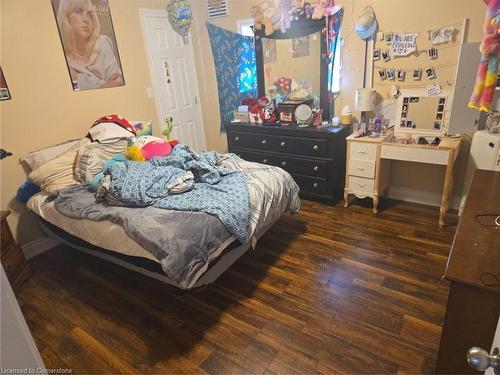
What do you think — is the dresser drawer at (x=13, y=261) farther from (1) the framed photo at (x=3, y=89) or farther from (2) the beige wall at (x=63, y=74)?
(1) the framed photo at (x=3, y=89)

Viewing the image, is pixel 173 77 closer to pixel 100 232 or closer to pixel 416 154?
pixel 100 232

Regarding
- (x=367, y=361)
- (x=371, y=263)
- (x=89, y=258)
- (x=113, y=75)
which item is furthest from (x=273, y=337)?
(x=113, y=75)

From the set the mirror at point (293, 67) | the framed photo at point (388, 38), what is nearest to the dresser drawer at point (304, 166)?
the mirror at point (293, 67)

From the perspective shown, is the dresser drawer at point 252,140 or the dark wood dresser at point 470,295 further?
the dresser drawer at point 252,140

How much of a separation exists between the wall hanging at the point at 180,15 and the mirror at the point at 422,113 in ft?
8.83

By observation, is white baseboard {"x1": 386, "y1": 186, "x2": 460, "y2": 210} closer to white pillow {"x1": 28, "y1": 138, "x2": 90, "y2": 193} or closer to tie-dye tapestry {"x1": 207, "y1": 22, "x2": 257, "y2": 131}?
tie-dye tapestry {"x1": 207, "y1": 22, "x2": 257, "y2": 131}

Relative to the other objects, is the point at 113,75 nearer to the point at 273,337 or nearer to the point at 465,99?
the point at 273,337

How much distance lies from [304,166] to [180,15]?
2.38 meters

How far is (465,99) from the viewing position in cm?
266

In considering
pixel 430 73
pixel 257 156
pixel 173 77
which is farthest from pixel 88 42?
pixel 430 73

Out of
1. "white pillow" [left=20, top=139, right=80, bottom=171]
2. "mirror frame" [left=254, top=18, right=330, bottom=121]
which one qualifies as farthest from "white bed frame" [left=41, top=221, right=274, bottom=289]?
"mirror frame" [left=254, top=18, right=330, bottom=121]

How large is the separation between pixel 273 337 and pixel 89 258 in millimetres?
1758

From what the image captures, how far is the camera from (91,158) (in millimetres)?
2627

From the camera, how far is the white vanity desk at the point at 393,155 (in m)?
2.61
